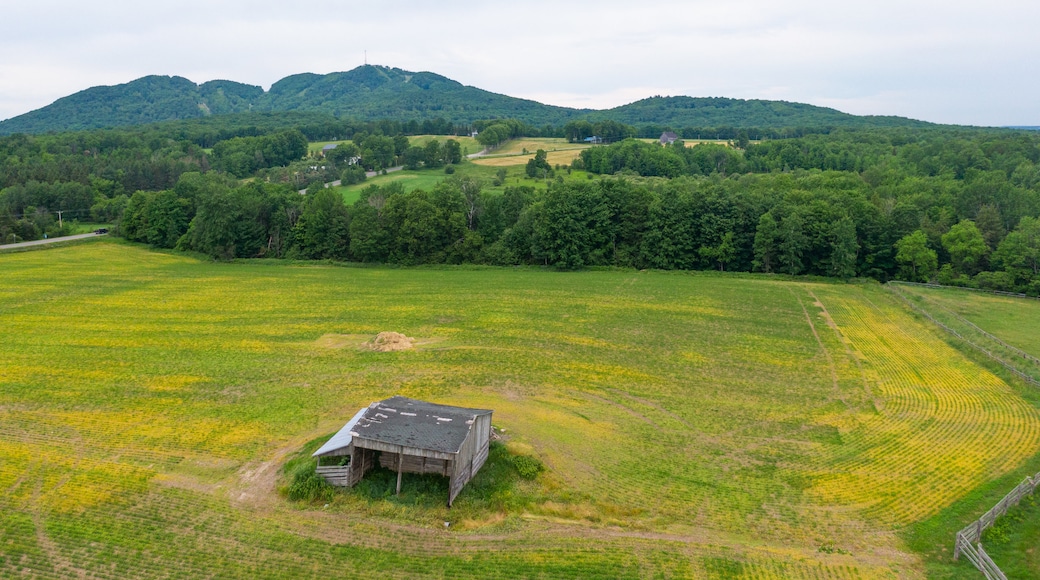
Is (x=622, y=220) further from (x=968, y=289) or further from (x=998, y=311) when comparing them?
(x=998, y=311)

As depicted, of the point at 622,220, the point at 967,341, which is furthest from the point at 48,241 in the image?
the point at 967,341

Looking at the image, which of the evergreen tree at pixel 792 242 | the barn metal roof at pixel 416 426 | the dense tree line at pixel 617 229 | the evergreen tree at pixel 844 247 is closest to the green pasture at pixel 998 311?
the dense tree line at pixel 617 229

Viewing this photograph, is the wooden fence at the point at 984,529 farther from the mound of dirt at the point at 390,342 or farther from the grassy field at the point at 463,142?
the grassy field at the point at 463,142

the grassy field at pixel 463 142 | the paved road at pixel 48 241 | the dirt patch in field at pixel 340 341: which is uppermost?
the grassy field at pixel 463 142

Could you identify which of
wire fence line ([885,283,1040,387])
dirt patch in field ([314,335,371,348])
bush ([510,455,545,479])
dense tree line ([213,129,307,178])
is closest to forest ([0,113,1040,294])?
wire fence line ([885,283,1040,387])

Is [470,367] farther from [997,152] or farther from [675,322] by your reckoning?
[997,152]

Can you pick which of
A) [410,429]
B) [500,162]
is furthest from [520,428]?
[500,162]

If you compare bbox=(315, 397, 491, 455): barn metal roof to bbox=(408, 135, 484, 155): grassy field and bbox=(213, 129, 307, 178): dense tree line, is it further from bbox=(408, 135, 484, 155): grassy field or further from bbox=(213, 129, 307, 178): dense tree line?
bbox=(408, 135, 484, 155): grassy field

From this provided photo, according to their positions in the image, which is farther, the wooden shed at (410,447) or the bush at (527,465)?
the bush at (527,465)
